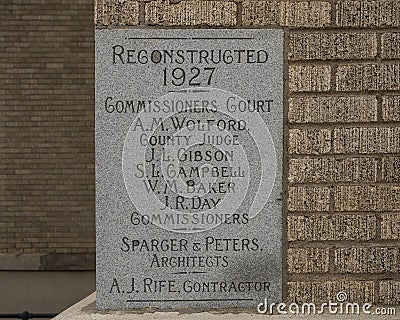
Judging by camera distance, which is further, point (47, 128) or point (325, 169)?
point (47, 128)

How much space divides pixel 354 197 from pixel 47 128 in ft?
16.0

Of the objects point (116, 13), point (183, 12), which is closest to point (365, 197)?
point (183, 12)

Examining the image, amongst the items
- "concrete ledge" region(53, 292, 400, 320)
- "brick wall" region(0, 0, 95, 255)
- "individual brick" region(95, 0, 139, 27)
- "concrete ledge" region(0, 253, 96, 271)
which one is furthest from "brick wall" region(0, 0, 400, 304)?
"concrete ledge" region(0, 253, 96, 271)

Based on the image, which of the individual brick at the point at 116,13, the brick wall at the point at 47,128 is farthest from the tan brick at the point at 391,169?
the brick wall at the point at 47,128

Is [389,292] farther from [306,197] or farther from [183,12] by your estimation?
[183,12]

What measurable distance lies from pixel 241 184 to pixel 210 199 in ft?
0.63

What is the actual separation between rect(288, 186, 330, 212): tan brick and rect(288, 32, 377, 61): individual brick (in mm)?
722

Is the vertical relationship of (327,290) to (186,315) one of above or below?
above

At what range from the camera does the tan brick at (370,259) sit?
3.94 m

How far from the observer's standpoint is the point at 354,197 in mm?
3936

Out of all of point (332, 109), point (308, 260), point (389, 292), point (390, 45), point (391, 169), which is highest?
point (390, 45)

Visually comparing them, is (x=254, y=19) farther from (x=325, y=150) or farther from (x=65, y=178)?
(x=65, y=178)

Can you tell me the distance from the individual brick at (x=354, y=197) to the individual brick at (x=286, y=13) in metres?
0.92

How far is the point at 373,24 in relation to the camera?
12.9 feet
